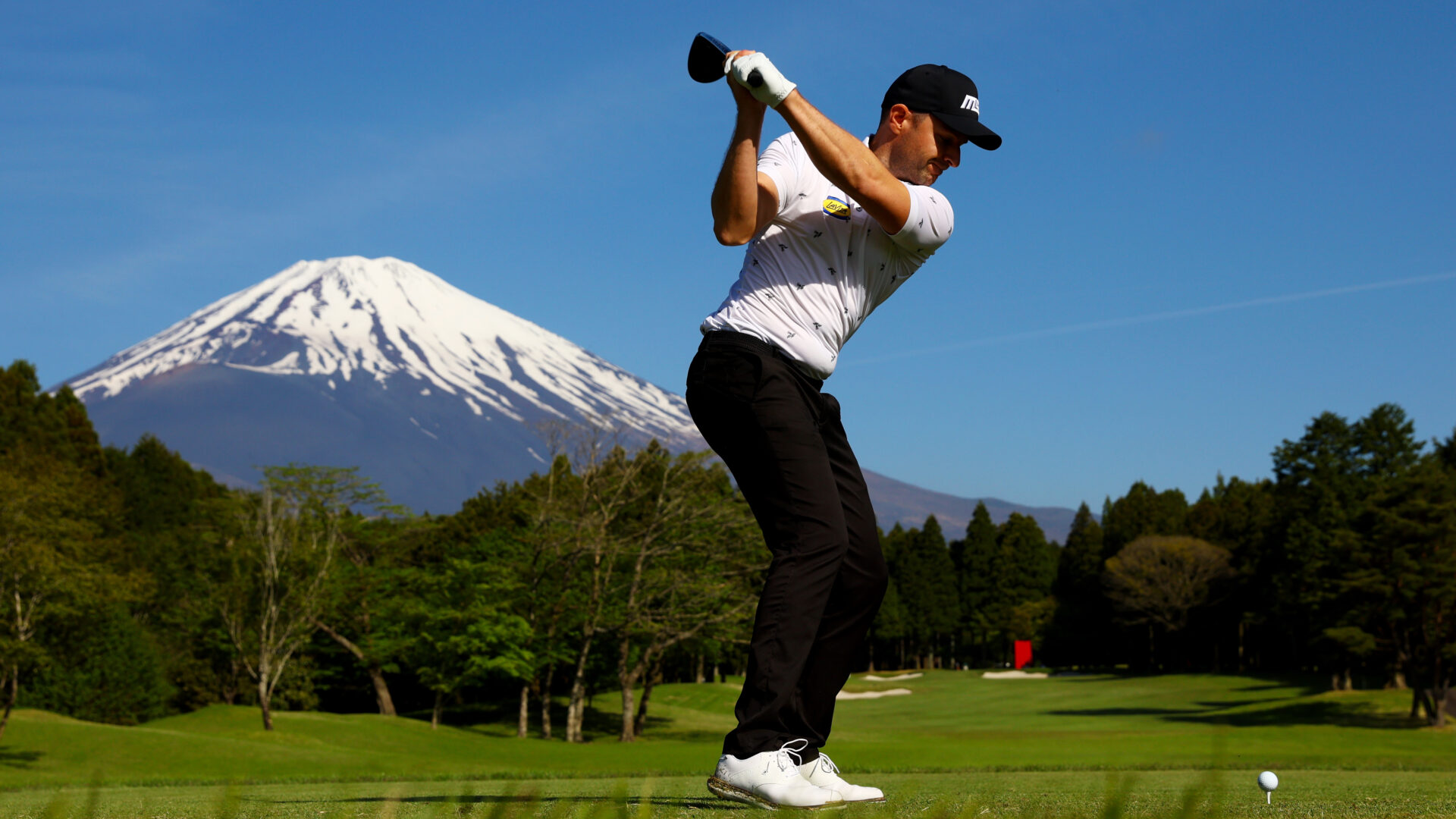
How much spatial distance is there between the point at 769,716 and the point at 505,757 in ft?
91.9

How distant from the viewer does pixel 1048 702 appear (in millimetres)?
54219

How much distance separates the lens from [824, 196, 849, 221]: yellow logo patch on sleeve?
400cm

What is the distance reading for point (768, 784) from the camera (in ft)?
11.8

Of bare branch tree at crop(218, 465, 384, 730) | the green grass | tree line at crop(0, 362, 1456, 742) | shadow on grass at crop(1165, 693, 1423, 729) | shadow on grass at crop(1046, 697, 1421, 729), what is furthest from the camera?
shadow on grass at crop(1046, 697, 1421, 729)

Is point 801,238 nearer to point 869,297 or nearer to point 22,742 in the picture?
point 869,297

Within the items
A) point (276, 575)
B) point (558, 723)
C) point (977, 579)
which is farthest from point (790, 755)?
point (977, 579)

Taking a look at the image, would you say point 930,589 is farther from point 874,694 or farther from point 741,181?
point 741,181

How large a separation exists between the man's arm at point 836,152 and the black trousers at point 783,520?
24.4 inches

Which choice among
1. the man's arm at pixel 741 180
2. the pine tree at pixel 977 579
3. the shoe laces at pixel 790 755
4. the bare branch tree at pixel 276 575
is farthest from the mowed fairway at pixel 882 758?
the pine tree at pixel 977 579

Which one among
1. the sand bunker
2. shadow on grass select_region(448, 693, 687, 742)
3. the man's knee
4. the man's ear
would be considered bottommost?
shadow on grass select_region(448, 693, 687, 742)

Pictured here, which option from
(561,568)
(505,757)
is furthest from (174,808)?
(561,568)

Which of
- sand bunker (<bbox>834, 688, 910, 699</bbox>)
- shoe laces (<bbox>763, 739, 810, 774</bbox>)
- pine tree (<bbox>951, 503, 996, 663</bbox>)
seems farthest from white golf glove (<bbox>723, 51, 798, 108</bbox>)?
pine tree (<bbox>951, 503, 996, 663</bbox>)

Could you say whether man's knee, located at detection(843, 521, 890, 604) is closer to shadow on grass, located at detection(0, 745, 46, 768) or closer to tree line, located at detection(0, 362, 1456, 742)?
tree line, located at detection(0, 362, 1456, 742)

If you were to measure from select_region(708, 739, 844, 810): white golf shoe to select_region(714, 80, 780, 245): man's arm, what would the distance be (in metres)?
1.65
